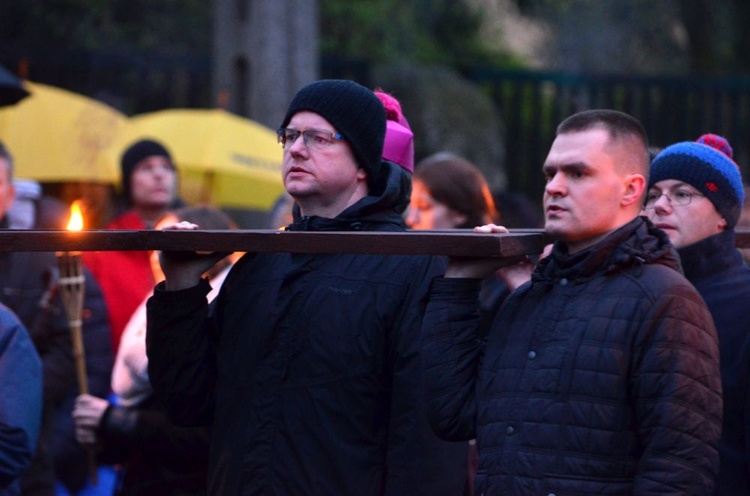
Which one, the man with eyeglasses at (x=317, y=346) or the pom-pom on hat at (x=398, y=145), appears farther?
the pom-pom on hat at (x=398, y=145)

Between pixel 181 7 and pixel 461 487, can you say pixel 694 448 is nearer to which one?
pixel 461 487

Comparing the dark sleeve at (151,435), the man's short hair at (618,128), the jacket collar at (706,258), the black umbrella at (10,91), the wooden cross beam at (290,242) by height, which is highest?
the black umbrella at (10,91)

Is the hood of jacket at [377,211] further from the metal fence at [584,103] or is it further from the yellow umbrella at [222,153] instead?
the metal fence at [584,103]

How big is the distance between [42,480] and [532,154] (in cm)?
802

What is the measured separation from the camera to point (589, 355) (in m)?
2.77

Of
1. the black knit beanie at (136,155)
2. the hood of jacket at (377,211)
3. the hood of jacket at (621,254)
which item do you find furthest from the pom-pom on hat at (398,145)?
the black knit beanie at (136,155)

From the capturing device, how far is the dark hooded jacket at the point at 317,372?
323cm

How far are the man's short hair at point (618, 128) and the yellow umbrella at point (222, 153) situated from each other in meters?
5.40

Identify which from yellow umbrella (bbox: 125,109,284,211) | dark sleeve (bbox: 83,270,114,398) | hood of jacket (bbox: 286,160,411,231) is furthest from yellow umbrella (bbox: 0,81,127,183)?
hood of jacket (bbox: 286,160,411,231)

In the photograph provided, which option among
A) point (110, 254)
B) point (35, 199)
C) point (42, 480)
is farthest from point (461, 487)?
point (35, 199)

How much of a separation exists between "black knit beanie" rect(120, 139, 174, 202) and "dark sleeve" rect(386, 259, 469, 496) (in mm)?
3708

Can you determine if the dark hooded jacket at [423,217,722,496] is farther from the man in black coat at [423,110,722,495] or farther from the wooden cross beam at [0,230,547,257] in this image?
the wooden cross beam at [0,230,547,257]

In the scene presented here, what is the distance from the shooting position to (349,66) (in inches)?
419

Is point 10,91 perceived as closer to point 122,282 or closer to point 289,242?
point 122,282
